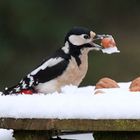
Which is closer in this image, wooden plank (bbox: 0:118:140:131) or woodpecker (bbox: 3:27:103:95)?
wooden plank (bbox: 0:118:140:131)

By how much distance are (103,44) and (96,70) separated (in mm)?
5791

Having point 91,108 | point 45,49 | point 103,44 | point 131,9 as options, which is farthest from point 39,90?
point 131,9

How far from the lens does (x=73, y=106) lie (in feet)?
8.83

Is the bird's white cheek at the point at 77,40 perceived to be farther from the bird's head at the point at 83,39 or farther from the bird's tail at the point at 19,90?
the bird's tail at the point at 19,90

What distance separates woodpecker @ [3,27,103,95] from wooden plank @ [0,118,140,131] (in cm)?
33

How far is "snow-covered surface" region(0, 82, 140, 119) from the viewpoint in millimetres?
2633

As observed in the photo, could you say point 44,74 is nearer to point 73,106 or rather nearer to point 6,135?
point 6,135

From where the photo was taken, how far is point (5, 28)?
992 cm

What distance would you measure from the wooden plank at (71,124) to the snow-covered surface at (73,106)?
0.04 feet

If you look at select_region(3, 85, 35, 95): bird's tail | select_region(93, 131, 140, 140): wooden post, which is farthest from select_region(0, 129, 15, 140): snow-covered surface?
select_region(93, 131, 140, 140): wooden post

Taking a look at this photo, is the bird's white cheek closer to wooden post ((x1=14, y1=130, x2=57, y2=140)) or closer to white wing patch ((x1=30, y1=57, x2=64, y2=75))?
white wing patch ((x1=30, y1=57, x2=64, y2=75))

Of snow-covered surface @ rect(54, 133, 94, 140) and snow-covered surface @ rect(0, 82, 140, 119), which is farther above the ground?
snow-covered surface @ rect(54, 133, 94, 140)

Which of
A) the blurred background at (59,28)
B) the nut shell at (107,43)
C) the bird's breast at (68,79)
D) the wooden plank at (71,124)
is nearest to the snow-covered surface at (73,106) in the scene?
the wooden plank at (71,124)

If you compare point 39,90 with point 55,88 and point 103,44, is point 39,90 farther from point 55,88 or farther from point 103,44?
point 103,44
